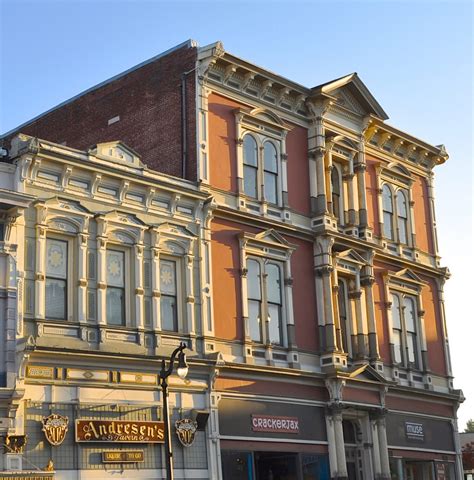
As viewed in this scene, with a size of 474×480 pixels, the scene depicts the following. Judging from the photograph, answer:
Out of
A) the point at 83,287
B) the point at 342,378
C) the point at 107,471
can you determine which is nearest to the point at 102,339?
the point at 83,287

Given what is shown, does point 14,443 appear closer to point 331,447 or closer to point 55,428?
point 55,428

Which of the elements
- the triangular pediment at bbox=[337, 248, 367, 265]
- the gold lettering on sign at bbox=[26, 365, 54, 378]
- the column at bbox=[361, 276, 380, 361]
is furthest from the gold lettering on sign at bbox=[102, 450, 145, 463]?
the column at bbox=[361, 276, 380, 361]

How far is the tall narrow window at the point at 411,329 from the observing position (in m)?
37.0

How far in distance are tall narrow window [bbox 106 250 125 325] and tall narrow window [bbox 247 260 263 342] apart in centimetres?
A: 506

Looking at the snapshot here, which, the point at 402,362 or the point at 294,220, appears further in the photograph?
the point at 402,362

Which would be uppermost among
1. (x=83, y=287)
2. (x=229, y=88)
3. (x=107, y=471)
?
(x=229, y=88)

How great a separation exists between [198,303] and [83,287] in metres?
4.19

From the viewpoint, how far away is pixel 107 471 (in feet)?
79.9

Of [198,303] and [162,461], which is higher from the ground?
[198,303]

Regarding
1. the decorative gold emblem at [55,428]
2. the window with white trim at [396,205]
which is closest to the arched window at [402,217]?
the window with white trim at [396,205]

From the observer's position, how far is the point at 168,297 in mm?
27672

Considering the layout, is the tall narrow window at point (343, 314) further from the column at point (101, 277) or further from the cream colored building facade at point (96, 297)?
the column at point (101, 277)

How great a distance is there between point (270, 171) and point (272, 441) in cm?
910

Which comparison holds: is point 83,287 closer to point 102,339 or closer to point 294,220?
point 102,339
